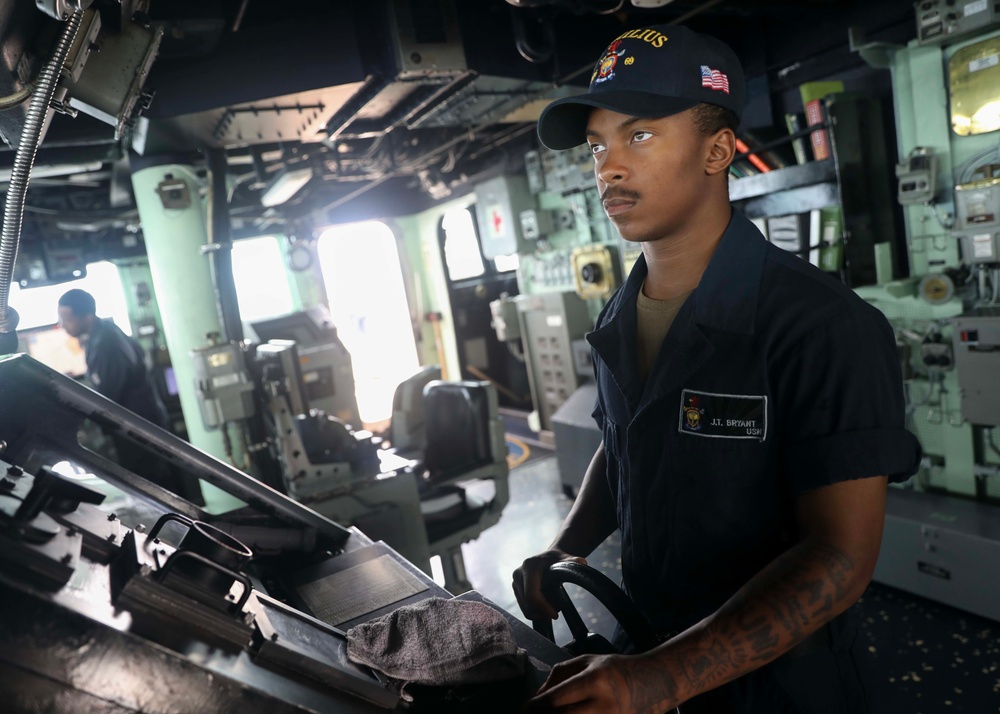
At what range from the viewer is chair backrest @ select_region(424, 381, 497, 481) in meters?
3.87

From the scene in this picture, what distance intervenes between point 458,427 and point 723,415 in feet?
9.57

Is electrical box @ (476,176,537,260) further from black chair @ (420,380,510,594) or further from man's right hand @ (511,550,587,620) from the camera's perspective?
man's right hand @ (511,550,587,620)

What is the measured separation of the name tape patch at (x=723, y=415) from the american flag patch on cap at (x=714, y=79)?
51cm

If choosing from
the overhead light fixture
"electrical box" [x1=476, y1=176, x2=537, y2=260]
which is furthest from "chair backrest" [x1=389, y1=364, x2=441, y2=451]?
"electrical box" [x1=476, y1=176, x2=537, y2=260]

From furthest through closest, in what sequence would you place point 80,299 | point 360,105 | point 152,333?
point 152,333 → point 80,299 → point 360,105

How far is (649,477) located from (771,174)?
3.43 meters

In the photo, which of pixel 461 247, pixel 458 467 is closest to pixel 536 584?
pixel 458 467

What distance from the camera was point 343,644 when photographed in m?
1.05

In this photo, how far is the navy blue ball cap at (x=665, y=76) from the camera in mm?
1144

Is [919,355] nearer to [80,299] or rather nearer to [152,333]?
[80,299]

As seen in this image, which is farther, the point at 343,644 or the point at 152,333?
the point at 152,333

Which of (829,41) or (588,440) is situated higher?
(829,41)

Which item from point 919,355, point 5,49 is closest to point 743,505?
point 5,49

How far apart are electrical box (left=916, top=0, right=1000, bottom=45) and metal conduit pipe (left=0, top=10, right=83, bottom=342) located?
342cm
